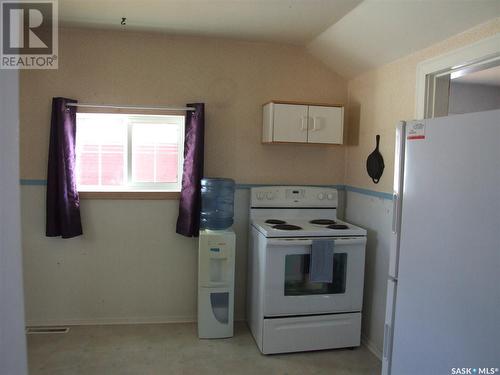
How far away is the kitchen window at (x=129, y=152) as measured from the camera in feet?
10.7

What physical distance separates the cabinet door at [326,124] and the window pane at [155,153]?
1.16 m

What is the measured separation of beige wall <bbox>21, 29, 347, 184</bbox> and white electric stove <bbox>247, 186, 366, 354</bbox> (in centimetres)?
64

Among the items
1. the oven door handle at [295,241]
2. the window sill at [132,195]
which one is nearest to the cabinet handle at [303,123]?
the oven door handle at [295,241]

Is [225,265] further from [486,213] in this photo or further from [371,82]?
[486,213]

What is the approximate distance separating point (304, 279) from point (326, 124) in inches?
49.2

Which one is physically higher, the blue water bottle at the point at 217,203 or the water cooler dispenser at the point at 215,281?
the blue water bottle at the point at 217,203

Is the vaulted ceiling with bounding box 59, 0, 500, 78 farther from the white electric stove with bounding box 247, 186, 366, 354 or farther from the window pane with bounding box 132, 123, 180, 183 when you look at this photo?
the white electric stove with bounding box 247, 186, 366, 354

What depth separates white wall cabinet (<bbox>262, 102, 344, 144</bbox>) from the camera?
3111 mm

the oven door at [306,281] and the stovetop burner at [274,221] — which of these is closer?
the oven door at [306,281]

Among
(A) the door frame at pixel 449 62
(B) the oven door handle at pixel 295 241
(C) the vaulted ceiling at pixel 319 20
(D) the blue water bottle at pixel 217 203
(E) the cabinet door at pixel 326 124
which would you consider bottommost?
(B) the oven door handle at pixel 295 241

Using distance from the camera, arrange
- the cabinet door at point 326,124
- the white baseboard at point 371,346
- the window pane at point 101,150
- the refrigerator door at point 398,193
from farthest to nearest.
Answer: the window pane at point 101,150
the cabinet door at point 326,124
the white baseboard at point 371,346
the refrigerator door at point 398,193

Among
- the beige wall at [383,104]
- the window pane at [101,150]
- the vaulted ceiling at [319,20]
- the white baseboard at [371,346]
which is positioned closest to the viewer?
the vaulted ceiling at [319,20]

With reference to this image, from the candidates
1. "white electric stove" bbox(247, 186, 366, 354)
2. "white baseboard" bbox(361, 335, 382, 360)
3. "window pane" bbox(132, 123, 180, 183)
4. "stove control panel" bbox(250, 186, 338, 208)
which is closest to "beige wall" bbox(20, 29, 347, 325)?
"stove control panel" bbox(250, 186, 338, 208)

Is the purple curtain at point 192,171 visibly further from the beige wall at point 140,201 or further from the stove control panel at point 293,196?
the stove control panel at point 293,196
